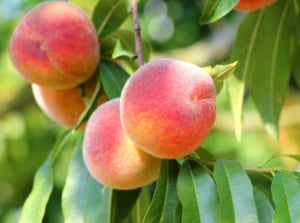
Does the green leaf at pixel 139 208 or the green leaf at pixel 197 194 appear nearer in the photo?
the green leaf at pixel 197 194

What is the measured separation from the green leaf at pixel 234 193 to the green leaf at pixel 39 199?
1.09 feet

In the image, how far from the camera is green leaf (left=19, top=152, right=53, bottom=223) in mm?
1174

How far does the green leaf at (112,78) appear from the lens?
115 cm

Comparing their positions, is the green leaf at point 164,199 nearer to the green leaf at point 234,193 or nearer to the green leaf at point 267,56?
the green leaf at point 234,193

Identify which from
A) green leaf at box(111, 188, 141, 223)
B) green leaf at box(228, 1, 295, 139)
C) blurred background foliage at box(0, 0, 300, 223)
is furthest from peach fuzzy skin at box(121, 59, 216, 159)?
Answer: blurred background foliage at box(0, 0, 300, 223)

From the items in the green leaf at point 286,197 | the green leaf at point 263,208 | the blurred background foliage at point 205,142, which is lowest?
the blurred background foliage at point 205,142

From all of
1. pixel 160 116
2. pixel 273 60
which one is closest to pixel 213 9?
pixel 160 116

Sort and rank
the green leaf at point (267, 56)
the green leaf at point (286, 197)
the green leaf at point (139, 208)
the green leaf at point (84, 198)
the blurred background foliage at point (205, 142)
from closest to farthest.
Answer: the green leaf at point (286, 197) < the green leaf at point (84, 198) < the green leaf at point (139, 208) < the green leaf at point (267, 56) < the blurred background foliage at point (205, 142)

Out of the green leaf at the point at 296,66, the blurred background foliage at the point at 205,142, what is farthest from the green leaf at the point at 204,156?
the blurred background foliage at the point at 205,142

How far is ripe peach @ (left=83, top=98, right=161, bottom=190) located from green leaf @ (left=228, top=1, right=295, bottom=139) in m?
0.41

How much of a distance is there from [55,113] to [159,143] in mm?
325

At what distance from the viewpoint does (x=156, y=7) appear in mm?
2621

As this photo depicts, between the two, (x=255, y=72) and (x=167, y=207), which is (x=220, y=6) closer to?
(x=167, y=207)

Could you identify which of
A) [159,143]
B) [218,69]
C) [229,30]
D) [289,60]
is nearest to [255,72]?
[289,60]
